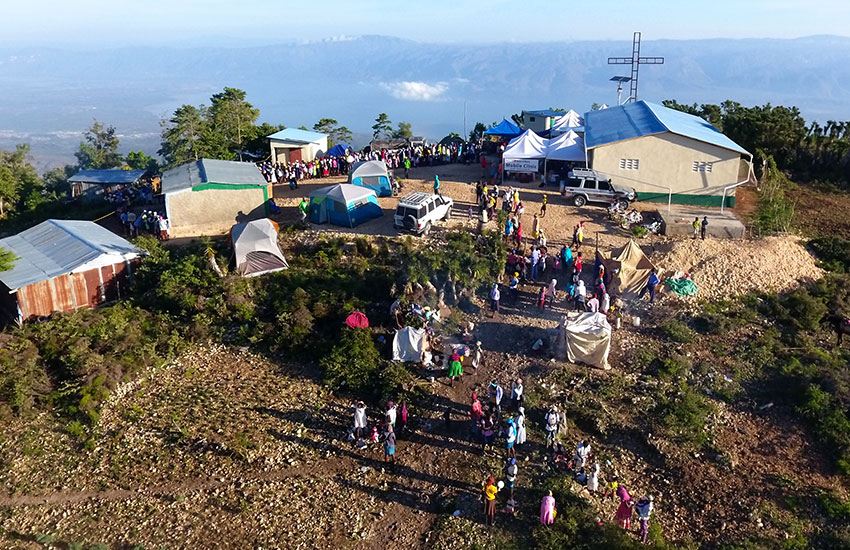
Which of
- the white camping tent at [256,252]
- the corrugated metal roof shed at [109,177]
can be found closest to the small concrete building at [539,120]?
the white camping tent at [256,252]

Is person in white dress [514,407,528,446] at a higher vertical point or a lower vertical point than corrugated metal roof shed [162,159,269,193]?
lower

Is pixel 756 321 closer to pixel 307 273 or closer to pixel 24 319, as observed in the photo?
pixel 307 273

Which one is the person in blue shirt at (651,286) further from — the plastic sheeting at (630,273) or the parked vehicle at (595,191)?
the parked vehicle at (595,191)

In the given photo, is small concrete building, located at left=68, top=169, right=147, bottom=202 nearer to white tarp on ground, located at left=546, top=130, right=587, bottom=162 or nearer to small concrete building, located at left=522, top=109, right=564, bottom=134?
white tarp on ground, located at left=546, top=130, right=587, bottom=162

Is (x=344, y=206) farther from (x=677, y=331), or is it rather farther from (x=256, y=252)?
(x=677, y=331)

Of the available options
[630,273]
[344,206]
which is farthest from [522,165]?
[630,273]

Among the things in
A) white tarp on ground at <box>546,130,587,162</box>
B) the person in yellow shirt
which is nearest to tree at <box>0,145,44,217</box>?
white tarp on ground at <box>546,130,587,162</box>
